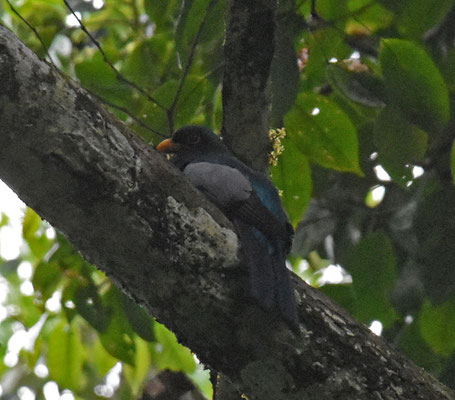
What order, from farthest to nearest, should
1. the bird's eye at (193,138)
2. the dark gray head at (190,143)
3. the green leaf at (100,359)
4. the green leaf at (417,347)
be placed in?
the green leaf at (100,359) < the bird's eye at (193,138) < the dark gray head at (190,143) < the green leaf at (417,347)

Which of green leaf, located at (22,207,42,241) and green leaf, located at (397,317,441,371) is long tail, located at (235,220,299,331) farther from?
green leaf, located at (22,207,42,241)

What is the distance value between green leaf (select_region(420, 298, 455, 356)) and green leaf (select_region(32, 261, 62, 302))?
5.61 feet

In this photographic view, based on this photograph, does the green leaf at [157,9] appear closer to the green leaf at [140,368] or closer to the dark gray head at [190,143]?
the dark gray head at [190,143]

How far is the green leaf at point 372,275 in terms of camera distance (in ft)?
11.3

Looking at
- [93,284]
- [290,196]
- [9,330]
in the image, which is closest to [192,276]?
[290,196]

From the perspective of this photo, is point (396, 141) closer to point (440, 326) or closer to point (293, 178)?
point (293, 178)

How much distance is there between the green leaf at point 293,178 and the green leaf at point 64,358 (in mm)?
1559

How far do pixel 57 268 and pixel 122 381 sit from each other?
219 cm

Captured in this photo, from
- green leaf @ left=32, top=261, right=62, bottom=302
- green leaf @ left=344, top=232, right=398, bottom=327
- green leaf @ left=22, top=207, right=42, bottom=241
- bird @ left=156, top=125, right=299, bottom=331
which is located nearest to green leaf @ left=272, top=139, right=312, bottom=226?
bird @ left=156, top=125, right=299, bottom=331

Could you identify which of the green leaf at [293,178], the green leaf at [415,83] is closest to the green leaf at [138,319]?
the green leaf at [293,178]

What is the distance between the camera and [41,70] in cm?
209

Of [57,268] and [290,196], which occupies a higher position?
[290,196]

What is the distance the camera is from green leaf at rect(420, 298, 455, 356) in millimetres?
3410

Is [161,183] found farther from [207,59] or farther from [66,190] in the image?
[207,59]
